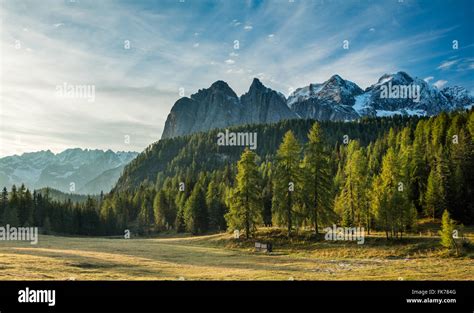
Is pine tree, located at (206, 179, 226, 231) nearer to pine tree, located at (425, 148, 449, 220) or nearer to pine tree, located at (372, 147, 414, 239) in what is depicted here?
pine tree, located at (425, 148, 449, 220)

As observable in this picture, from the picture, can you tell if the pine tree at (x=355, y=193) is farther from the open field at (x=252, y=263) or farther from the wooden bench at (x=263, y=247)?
the wooden bench at (x=263, y=247)

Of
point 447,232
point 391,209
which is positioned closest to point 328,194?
point 391,209

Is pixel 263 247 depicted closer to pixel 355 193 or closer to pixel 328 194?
pixel 328 194

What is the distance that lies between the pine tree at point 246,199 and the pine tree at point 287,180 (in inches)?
147

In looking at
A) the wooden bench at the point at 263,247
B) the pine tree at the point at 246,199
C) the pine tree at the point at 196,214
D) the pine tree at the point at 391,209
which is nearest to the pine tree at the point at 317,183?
the pine tree at the point at 391,209

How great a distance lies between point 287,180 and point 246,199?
769 centimetres

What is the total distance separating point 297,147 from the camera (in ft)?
183

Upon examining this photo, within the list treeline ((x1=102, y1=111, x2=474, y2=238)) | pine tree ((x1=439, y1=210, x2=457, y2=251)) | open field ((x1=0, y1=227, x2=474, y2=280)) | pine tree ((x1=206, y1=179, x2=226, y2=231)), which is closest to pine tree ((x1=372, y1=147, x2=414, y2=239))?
treeline ((x1=102, y1=111, x2=474, y2=238))

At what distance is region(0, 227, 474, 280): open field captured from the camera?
79.4 feet

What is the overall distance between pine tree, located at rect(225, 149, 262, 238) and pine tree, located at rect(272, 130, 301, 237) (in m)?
3.73

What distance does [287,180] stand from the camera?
5538cm
